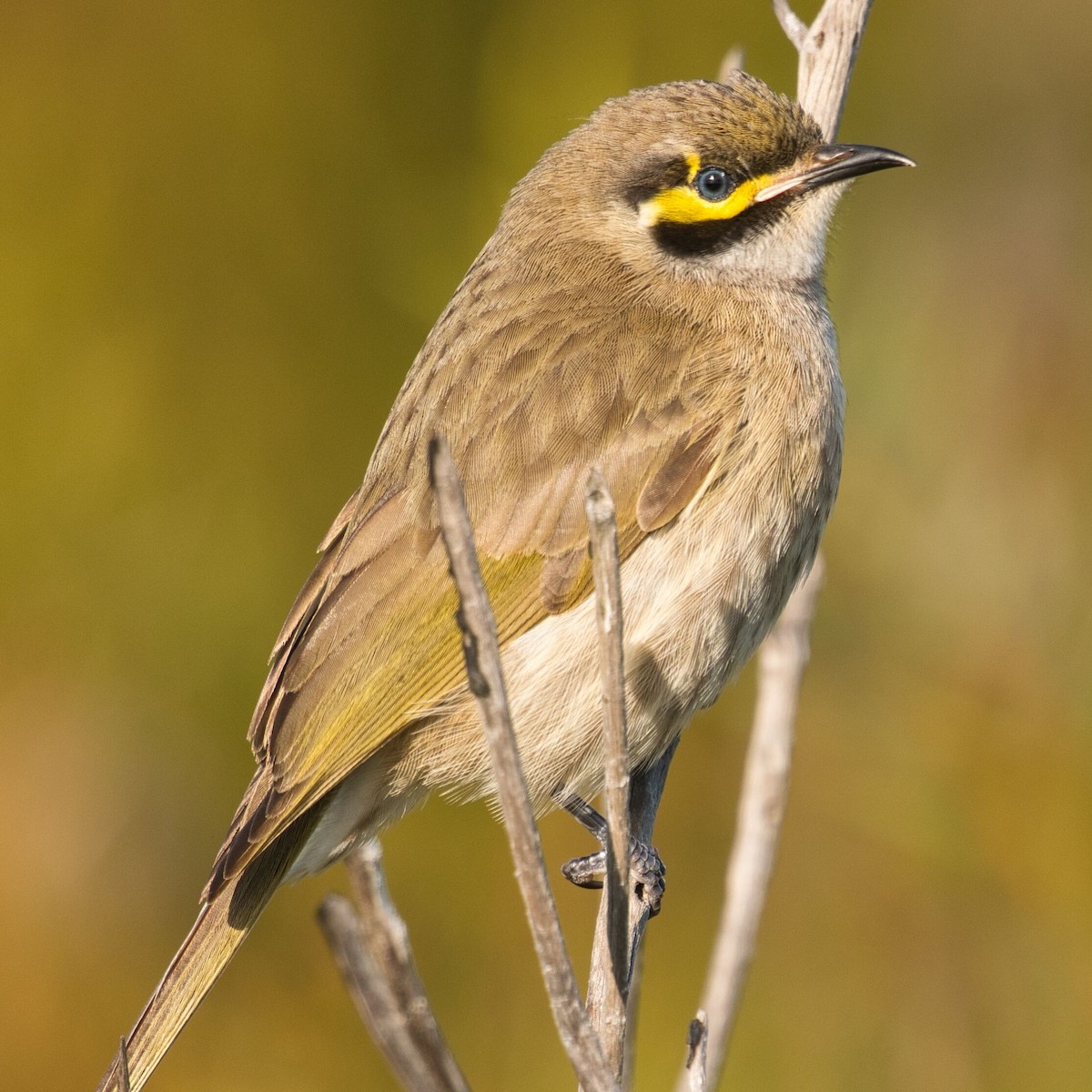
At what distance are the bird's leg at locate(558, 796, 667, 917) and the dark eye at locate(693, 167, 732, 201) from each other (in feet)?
5.17

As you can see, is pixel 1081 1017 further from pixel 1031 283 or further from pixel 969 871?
pixel 1031 283

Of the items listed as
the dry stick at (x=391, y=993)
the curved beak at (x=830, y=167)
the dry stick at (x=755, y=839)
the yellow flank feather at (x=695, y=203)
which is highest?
the curved beak at (x=830, y=167)

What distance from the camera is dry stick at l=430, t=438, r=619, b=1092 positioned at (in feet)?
7.79

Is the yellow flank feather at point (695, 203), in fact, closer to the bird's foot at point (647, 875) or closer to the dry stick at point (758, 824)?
the dry stick at point (758, 824)

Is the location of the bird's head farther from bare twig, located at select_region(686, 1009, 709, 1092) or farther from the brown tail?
bare twig, located at select_region(686, 1009, 709, 1092)

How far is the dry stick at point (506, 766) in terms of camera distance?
7.79 feet

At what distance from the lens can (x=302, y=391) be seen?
18.2ft

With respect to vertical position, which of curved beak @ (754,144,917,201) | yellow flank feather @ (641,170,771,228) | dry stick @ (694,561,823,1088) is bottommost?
dry stick @ (694,561,823,1088)

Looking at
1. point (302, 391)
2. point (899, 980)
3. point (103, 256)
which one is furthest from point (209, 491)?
point (899, 980)

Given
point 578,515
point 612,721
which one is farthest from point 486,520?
point 612,721

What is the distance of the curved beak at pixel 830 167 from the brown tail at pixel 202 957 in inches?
77.1

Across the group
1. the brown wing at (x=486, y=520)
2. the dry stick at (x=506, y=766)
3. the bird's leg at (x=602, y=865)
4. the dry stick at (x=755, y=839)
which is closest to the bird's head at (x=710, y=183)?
the brown wing at (x=486, y=520)

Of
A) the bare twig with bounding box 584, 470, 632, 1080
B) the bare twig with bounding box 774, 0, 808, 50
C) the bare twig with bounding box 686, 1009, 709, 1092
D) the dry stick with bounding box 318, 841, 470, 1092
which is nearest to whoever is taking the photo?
the dry stick with bounding box 318, 841, 470, 1092

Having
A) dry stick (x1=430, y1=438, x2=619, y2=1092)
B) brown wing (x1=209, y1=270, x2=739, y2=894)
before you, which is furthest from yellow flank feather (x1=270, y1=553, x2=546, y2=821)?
dry stick (x1=430, y1=438, x2=619, y2=1092)
